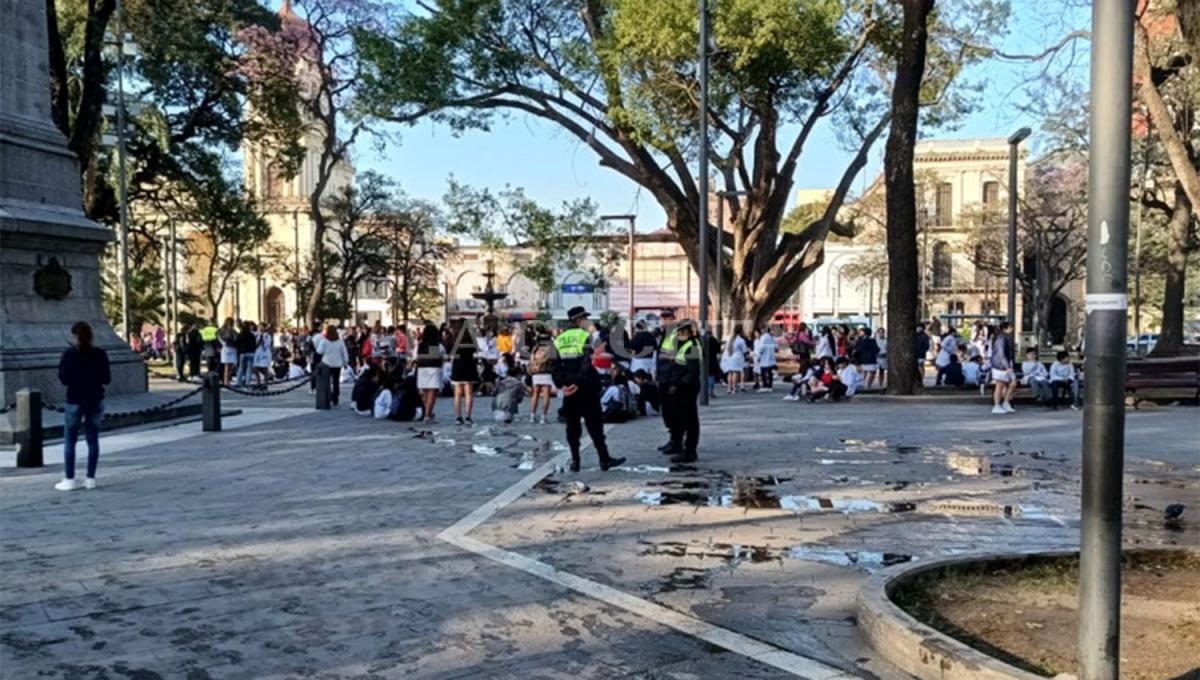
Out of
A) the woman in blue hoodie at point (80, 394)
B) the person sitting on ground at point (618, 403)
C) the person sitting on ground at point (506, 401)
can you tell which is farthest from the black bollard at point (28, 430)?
the person sitting on ground at point (618, 403)

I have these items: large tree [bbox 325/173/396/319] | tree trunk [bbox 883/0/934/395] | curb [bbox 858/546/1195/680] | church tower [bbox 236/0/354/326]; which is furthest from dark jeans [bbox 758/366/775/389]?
church tower [bbox 236/0/354/326]

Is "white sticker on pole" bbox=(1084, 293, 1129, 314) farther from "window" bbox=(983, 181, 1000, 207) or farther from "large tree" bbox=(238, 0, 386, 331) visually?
"window" bbox=(983, 181, 1000, 207)

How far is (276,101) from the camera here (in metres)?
29.2

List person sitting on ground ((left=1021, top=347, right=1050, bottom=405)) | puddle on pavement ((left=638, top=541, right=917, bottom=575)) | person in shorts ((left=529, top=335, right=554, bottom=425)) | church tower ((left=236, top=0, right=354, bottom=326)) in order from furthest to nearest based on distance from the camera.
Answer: church tower ((left=236, top=0, right=354, bottom=326)) < person sitting on ground ((left=1021, top=347, right=1050, bottom=405)) < person in shorts ((left=529, top=335, right=554, bottom=425)) < puddle on pavement ((left=638, top=541, right=917, bottom=575))

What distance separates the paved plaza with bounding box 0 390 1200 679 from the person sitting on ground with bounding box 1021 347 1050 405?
5.93 m

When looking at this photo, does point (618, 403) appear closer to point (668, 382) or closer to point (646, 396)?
point (646, 396)

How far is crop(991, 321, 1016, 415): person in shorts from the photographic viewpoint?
17.1 metres

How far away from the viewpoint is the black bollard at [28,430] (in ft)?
34.1

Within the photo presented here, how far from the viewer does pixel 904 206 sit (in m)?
19.6

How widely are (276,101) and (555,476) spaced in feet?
74.8

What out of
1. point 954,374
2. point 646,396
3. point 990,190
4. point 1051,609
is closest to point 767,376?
point 954,374

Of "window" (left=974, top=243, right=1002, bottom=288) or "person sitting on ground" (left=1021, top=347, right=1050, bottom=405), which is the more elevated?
"window" (left=974, top=243, right=1002, bottom=288)

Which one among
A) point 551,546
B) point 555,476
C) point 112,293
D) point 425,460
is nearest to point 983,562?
point 551,546

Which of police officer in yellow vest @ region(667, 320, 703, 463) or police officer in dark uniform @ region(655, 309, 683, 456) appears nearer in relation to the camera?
police officer in yellow vest @ region(667, 320, 703, 463)
